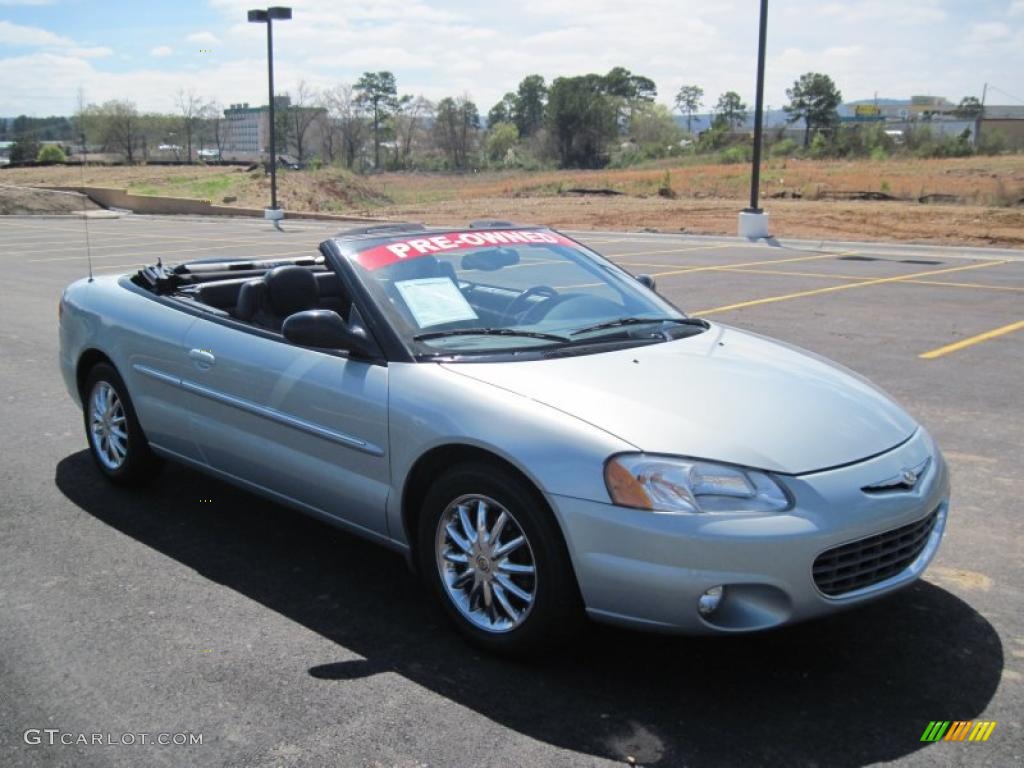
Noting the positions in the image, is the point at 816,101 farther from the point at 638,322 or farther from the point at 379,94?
the point at 638,322

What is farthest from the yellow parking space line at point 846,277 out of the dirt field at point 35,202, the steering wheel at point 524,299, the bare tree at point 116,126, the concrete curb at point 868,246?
the bare tree at point 116,126

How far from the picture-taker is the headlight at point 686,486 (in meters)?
3.21

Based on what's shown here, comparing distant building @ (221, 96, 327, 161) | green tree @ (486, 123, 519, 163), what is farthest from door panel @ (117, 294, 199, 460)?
green tree @ (486, 123, 519, 163)

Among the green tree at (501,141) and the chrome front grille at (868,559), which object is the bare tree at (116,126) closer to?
the green tree at (501,141)

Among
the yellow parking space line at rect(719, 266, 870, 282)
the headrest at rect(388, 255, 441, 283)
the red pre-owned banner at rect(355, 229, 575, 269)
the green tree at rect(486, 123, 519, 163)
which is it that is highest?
the green tree at rect(486, 123, 519, 163)

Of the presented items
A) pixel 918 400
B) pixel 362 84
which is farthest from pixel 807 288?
pixel 362 84

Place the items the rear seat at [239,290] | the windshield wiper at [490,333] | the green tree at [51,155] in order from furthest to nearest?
the green tree at [51,155], the rear seat at [239,290], the windshield wiper at [490,333]

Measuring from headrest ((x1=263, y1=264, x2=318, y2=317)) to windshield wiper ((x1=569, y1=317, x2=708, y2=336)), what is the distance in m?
1.41

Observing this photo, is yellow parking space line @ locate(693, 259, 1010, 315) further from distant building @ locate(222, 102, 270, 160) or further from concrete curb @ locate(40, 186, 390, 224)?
distant building @ locate(222, 102, 270, 160)

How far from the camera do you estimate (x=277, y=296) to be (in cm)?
486

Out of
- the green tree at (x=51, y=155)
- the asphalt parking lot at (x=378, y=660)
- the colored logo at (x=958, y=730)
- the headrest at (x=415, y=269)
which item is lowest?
the asphalt parking lot at (x=378, y=660)

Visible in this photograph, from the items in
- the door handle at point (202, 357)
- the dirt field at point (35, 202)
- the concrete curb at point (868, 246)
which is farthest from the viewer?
the dirt field at point (35, 202)

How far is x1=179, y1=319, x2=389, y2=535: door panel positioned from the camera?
4004 mm

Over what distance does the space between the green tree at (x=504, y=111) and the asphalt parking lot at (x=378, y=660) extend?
17400 cm
